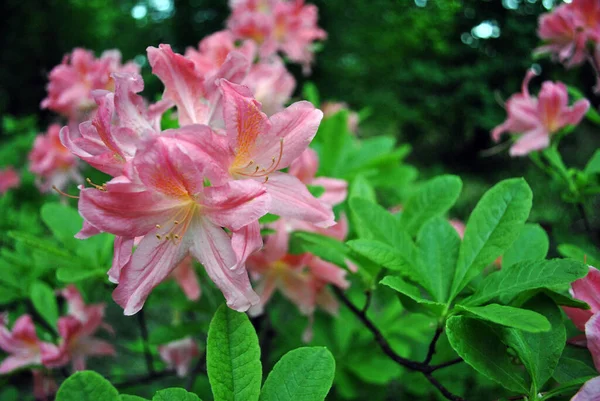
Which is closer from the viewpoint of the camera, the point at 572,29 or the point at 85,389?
the point at 85,389

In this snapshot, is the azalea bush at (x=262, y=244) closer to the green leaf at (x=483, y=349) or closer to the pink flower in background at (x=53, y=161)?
the green leaf at (x=483, y=349)

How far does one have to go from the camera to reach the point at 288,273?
899mm

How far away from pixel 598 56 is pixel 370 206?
812 mm

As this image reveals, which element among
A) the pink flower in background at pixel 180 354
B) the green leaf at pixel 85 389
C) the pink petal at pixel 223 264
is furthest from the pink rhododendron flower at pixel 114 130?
the pink flower in background at pixel 180 354

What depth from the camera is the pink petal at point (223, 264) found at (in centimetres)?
52

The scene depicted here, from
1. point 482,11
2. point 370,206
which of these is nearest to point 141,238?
point 370,206

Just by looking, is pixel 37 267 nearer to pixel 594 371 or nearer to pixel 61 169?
pixel 61 169

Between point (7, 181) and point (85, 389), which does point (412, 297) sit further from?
point (7, 181)

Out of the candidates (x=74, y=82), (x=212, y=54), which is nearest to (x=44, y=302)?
(x=74, y=82)

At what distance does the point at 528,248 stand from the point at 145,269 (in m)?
0.51

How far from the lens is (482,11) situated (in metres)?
2.30

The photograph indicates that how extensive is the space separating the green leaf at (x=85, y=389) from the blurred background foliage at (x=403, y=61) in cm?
131

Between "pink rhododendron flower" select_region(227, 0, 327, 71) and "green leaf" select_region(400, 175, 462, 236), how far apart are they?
103cm

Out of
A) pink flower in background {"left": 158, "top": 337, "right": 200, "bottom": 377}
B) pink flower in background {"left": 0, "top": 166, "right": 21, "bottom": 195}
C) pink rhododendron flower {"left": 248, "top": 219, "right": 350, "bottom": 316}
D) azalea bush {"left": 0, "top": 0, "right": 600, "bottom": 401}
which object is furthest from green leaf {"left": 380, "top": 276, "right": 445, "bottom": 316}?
pink flower in background {"left": 0, "top": 166, "right": 21, "bottom": 195}
